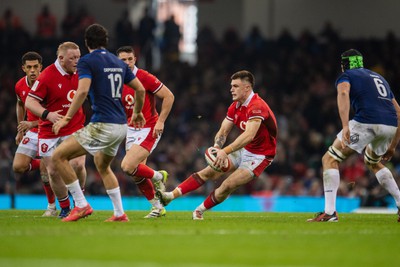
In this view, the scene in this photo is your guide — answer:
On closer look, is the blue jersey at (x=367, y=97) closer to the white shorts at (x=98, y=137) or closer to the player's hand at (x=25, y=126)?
the white shorts at (x=98, y=137)

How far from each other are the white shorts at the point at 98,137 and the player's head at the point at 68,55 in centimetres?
208

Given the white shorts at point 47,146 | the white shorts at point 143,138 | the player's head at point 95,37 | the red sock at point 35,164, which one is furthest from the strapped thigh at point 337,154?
the red sock at point 35,164

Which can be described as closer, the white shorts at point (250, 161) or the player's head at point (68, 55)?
the player's head at point (68, 55)

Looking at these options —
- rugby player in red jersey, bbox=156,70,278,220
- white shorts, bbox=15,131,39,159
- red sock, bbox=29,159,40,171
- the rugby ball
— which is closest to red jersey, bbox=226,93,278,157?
rugby player in red jersey, bbox=156,70,278,220

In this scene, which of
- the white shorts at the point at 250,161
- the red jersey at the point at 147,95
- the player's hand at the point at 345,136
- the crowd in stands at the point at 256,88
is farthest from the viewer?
the crowd in stands at the point at 256,88

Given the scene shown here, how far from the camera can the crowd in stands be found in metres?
24.2

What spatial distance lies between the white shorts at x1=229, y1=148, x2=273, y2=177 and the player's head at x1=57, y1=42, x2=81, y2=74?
278cm

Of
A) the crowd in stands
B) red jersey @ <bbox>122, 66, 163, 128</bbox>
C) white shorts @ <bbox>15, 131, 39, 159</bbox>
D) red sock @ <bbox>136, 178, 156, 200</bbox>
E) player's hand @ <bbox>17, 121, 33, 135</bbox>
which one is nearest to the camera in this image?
red jersey @ <bbox>122, 66, 163, 128</bbox>

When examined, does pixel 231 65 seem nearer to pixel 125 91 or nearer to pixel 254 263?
pixel 125 91

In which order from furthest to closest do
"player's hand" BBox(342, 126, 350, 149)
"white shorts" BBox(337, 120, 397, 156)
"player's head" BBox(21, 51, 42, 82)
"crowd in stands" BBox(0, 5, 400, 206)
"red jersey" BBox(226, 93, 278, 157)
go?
1. "crowd in stands" BBox(0, 5, 400, 206)
2. "player's head" BBox(21, 51, 42, 82)
3. "red jersey" BBox(226, 93, 278, 157)
4. "white shorts" BBox(337, 120, 397, 156)
5. "player's hand" BBox(342, 126, 350, 149)

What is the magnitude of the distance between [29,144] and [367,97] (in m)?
5.59

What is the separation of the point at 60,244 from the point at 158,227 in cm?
236

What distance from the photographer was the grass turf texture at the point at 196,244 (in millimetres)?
7328

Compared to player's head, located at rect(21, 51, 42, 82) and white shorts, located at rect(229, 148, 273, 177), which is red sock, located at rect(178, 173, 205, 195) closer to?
white shorts, located at rect(229, 148, 273, 177)
